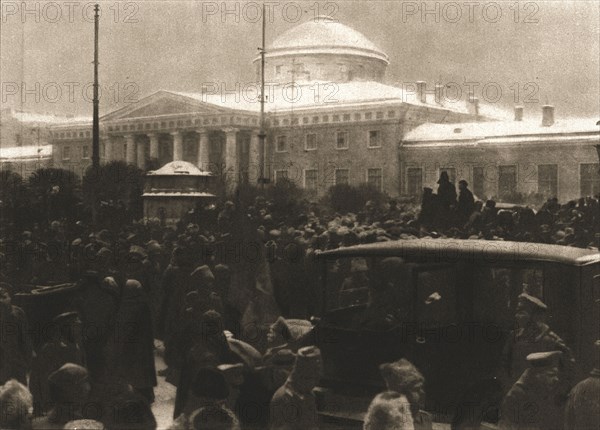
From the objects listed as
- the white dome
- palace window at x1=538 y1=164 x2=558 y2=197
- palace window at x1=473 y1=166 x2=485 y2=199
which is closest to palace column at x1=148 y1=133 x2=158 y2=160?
the white dome

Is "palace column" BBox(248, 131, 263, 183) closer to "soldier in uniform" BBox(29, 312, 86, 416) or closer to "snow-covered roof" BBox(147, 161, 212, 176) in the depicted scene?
"snow-covered roof" BBox(147, 161, 212, 176)

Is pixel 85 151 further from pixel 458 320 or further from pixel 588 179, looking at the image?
pixel 588 179

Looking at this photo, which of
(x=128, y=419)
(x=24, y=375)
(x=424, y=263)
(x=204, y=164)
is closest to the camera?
(x=424, y=263)

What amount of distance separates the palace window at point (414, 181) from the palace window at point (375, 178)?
0.21 meters

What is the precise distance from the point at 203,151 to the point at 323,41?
4.34 ft

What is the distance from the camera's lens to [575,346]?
4578 millimetres

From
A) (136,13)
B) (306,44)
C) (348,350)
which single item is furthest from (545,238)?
(136,13)

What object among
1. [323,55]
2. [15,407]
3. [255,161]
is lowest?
[15,407]

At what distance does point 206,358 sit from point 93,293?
1152 mm

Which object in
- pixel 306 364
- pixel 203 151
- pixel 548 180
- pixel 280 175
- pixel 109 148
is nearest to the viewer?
pixel 306 364

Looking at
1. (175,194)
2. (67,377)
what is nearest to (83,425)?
(67,377)

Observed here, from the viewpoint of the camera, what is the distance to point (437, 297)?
4.54 metres

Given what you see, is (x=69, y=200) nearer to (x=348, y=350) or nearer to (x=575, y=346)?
(x=348, y=350)

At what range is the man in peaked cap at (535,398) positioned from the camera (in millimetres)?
4320
